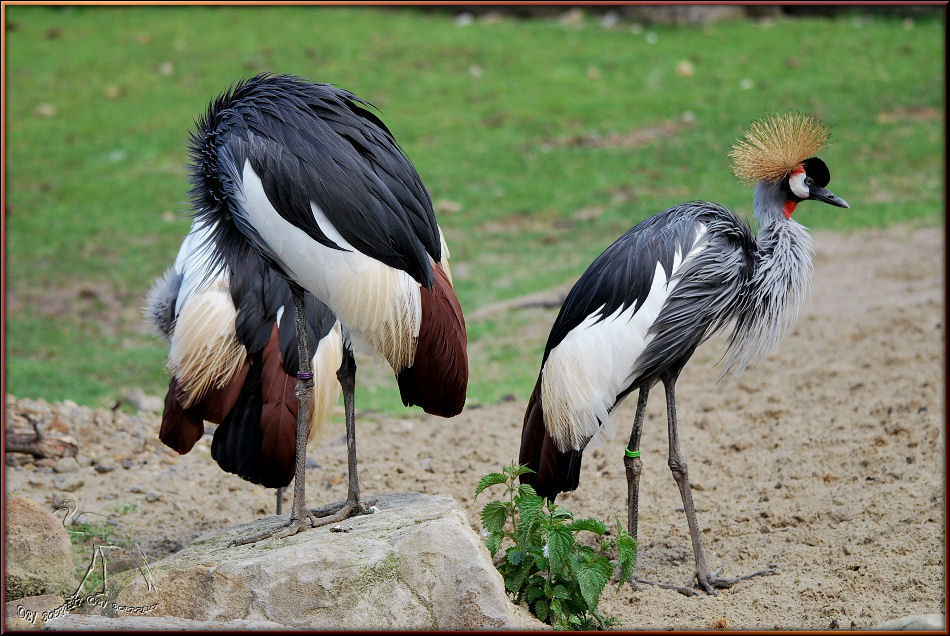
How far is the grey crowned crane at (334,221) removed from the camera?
349 centimetres

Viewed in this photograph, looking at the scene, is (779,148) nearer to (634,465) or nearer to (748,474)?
(634,465)

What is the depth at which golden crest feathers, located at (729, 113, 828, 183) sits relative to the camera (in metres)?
4.39

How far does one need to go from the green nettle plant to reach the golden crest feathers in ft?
5.80

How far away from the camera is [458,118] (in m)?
12.8

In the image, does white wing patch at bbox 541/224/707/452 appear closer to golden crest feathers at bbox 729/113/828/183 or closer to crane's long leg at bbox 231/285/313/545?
golden crest feathers at bbox 729/113/828/183

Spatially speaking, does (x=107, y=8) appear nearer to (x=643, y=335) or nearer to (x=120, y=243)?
(x=120, y=243)

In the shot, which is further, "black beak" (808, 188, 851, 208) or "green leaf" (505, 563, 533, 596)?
"black beak" (808, 188, 851, 208)

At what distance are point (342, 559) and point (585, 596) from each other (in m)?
0.85

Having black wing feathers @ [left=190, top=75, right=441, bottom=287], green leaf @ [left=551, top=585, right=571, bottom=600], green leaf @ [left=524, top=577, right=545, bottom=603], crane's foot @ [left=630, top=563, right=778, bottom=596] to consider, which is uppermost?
black wing feathers @ [left=190, top=75, right=441, bottom=287]

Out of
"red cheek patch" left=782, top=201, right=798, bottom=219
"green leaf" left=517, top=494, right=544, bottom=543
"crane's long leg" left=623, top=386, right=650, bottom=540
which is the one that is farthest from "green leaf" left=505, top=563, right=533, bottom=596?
"red cheek patch" left=782, top=201, right=798, bottom=219

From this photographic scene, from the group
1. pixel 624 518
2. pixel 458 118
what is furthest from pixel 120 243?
pixel 624 518

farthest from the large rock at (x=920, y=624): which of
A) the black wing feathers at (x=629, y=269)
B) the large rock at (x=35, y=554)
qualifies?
the large rock at (x=35, y=554)

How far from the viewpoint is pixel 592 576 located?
3.49 m

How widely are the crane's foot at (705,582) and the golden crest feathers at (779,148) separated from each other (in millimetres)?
1709
